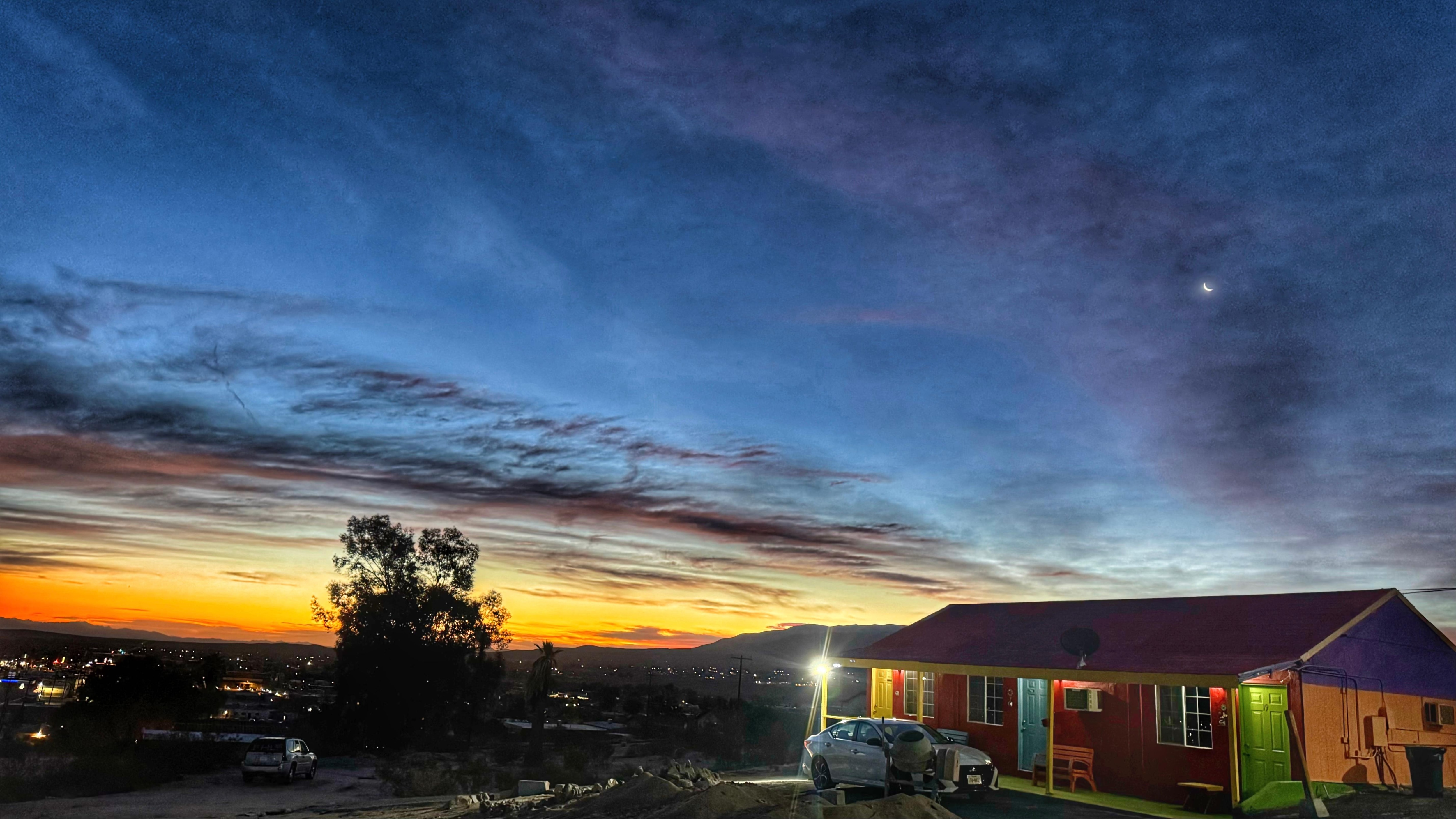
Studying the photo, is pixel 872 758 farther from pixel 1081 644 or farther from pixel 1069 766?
pixel 1081 644

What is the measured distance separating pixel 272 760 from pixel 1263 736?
30364mm

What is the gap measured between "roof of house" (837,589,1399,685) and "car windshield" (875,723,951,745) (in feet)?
→ 11.0

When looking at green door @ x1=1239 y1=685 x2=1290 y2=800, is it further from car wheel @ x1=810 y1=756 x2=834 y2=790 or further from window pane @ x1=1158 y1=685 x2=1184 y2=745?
car wheel @ x1=810 y1=756 x2=834 y2=790

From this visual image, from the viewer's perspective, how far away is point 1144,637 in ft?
75.7

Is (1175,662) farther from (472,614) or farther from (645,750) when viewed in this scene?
(472,614)

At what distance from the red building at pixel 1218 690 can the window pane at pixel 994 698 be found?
0.04 m

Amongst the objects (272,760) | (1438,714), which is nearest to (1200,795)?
(1438,714)

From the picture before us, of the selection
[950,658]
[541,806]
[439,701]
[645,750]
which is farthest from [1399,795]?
[439,701]

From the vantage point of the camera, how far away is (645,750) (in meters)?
54.8

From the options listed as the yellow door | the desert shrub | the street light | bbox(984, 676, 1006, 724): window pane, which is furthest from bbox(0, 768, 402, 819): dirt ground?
bbox(984, 676, 1006, 724): window pane

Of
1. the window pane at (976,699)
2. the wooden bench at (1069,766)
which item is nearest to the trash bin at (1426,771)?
the wooden bench at (1069,766)

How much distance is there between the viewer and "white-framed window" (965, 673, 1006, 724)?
25406mm

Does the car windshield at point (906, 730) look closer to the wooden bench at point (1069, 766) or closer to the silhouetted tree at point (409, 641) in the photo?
the wooden bench at point (1069, 766)

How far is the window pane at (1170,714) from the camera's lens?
2092 cm
